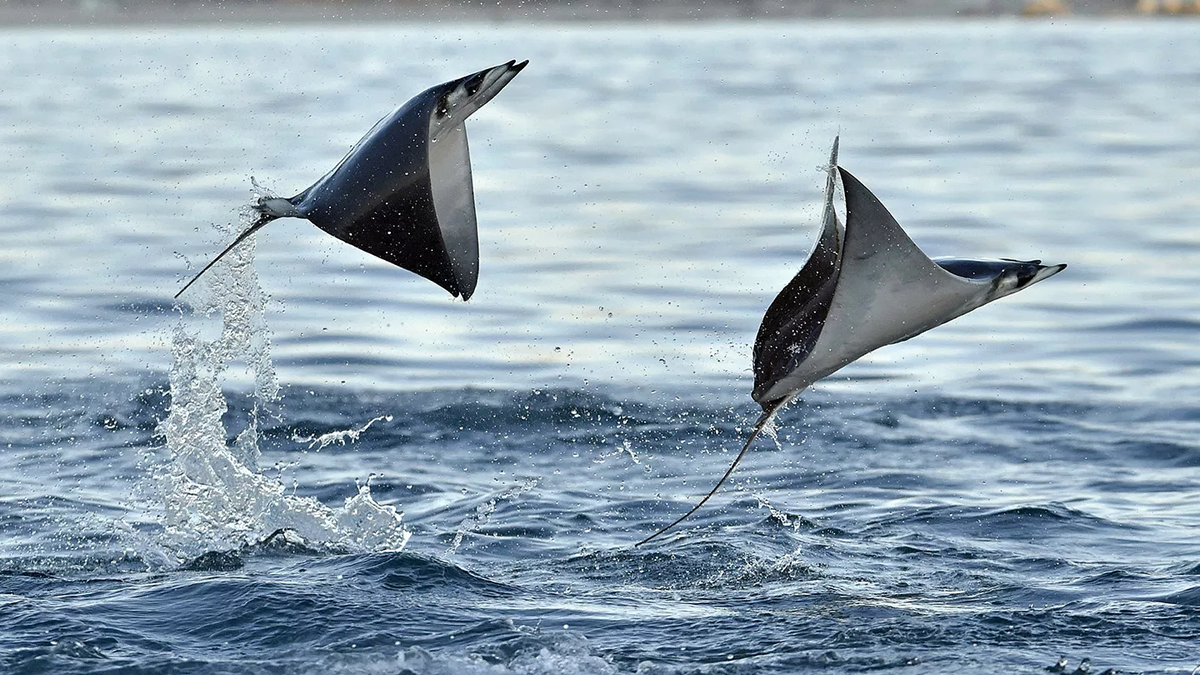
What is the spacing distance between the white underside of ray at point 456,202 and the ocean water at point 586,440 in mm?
1057

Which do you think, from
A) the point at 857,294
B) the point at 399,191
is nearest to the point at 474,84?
the point at 399,191

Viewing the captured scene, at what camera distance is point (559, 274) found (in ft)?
40.5

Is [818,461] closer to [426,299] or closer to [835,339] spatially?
[835,339]

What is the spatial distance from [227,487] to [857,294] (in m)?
2.87

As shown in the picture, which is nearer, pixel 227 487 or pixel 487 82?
pixel 487 82

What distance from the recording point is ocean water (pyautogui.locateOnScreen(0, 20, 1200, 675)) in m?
4.86

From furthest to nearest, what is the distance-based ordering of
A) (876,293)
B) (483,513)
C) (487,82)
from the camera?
(483,513)
(487,82)
(876,293)

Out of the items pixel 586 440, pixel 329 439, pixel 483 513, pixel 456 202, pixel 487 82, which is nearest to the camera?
pixel 487 82

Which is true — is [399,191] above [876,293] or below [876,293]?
above

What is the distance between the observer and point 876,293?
4746 mm

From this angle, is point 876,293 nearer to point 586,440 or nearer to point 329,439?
point 586,440

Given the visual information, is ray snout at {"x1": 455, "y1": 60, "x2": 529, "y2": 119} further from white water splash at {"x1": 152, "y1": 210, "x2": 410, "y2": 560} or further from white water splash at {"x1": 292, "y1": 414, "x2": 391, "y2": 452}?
white water splash at {"x1": 292, "y1": 414, "x2": 391, "y2": 452}

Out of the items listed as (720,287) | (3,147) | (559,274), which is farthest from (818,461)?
(3,147)

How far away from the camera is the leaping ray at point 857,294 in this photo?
183 inches
